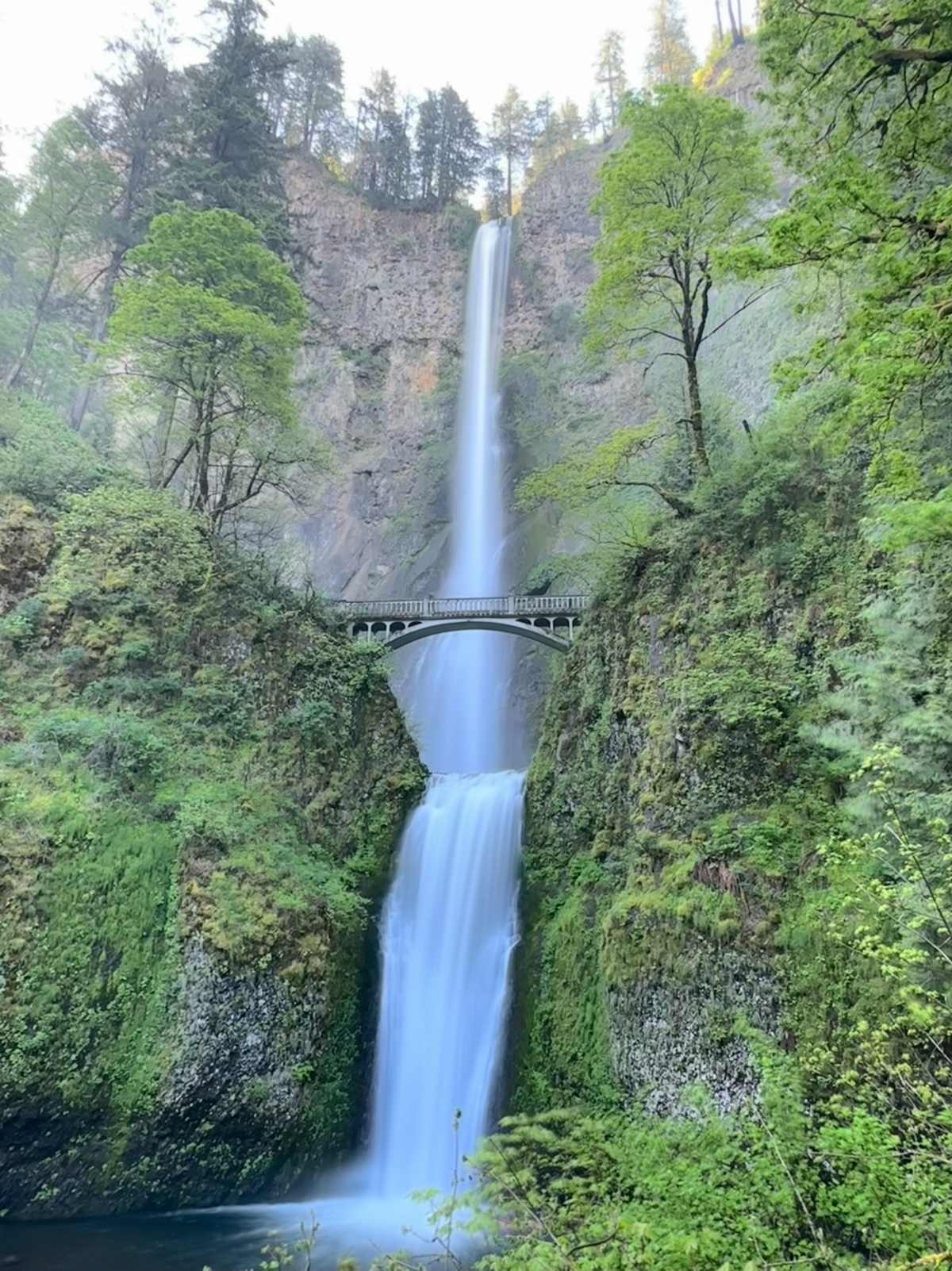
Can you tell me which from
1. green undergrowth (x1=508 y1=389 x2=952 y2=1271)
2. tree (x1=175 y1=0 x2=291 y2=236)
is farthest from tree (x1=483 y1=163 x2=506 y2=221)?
green undergrowth (x1=508 y1=389 x2=952 y2=1271)

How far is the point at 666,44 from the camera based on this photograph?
43281 millimetres

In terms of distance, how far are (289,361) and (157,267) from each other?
3626 millimetres

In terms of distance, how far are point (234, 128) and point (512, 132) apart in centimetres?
3190

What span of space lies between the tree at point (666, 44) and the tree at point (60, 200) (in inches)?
1484

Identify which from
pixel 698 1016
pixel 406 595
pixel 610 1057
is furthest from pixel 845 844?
pixel 406 595

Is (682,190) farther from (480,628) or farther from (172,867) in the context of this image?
(172,867)

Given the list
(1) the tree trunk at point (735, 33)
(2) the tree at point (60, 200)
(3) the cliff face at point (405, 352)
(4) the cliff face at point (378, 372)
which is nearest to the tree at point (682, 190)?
(3) the cliff face at point (405, 352)

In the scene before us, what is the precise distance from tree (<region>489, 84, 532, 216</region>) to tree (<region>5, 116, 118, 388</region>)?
3037cm

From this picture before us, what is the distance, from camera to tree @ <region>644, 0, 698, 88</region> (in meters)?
42.8

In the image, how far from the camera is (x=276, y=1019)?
9.95m

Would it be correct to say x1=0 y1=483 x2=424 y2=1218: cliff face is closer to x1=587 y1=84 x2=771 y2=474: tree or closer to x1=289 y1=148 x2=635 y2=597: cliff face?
x1=587 y1=84 x2=771 y2=474: tree

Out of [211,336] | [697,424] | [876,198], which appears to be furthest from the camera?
[211,336]

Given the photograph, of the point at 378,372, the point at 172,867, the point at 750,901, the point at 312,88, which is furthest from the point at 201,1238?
the point at 312,88

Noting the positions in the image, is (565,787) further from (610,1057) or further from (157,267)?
(157,267)
